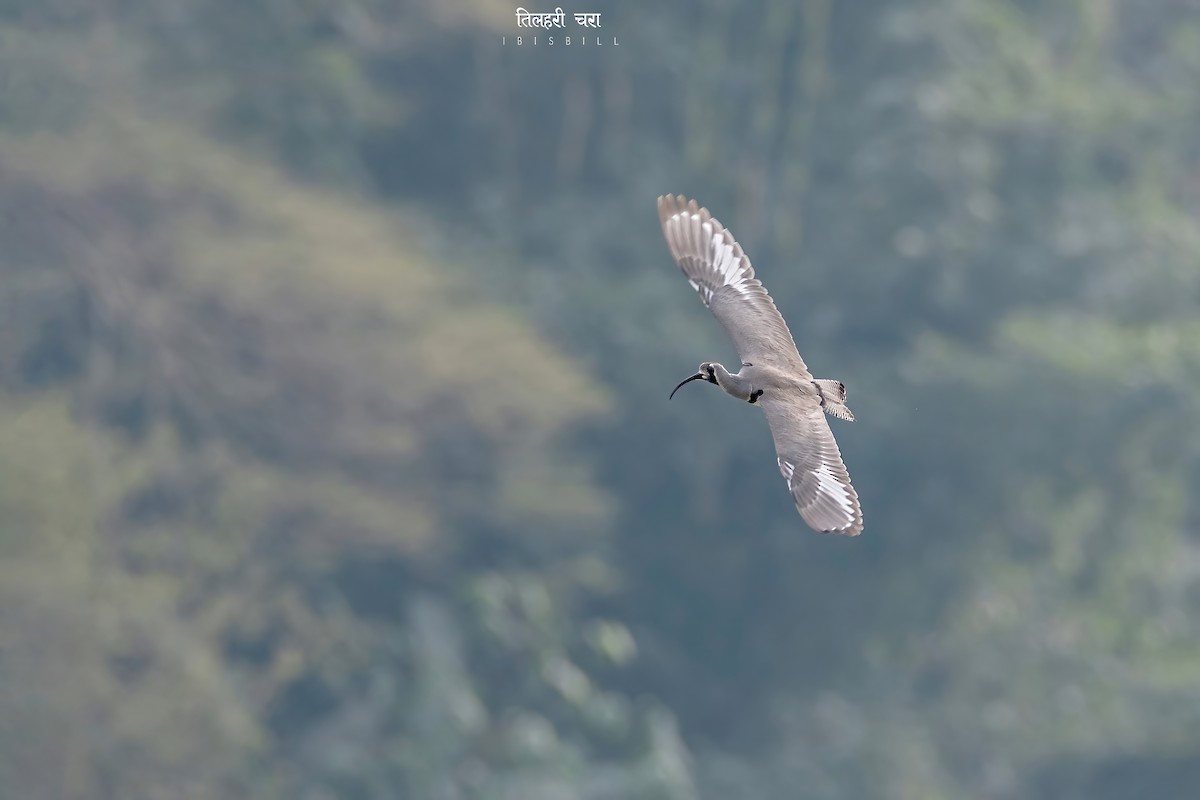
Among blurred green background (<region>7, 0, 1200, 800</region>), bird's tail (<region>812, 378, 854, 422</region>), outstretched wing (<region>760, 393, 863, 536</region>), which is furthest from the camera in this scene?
blurred green background (<region>7, 0, 1200, 800</region>)

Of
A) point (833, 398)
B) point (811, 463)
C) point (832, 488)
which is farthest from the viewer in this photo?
point (833, 398)

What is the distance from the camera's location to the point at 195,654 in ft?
100

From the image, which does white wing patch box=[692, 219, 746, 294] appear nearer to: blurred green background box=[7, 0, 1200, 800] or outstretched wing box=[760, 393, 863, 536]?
outstretched wing box=[760, 393, 863, 536]

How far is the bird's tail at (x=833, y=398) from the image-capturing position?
1443 centimetres

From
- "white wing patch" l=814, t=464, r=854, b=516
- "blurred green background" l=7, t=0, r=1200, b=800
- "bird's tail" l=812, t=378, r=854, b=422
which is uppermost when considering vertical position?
"blurred green background" l=7, t=0, r=1200, b=800

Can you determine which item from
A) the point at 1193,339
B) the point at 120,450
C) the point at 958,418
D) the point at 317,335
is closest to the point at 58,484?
the point at 120,450

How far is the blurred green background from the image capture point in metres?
31.4

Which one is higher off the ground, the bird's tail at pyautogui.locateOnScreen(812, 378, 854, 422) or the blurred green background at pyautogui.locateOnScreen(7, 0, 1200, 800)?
the blurred green background at pyautogui.locateOnScreen(7, 0, 1200, 800)

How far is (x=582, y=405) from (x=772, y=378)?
19.1 m

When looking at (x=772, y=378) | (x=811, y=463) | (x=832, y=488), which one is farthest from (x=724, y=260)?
(x=832, y=488)

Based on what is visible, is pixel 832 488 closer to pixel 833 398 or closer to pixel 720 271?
pixel 833 398

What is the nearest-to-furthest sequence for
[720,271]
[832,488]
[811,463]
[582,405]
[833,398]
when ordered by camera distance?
[832,488], [811,463], [833,398], [720,271], [582,405]

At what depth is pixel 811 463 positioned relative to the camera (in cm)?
1429

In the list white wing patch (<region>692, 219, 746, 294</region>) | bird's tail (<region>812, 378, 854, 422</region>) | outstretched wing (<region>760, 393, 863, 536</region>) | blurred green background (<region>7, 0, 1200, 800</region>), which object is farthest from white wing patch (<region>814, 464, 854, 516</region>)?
blurred green background (<region>7, 0, 1200, 800</region>)
